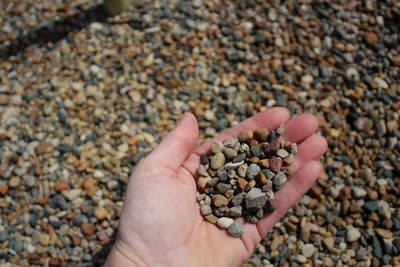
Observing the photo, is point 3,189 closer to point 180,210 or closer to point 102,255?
point 102,255

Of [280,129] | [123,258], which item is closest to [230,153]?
[280,129]

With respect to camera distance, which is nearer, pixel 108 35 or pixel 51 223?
pixel 51 223

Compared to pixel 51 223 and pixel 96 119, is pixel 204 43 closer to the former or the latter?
pixel 96 119

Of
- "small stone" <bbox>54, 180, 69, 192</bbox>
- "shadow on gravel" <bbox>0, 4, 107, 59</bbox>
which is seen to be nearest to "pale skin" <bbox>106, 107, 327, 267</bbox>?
"small stone" <bbox>54, 180, 69, 192</bbox>

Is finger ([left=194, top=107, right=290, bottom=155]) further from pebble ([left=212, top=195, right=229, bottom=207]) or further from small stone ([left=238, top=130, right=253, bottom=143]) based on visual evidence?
pebble ([left=212, top=195, right=229, bottom=207])

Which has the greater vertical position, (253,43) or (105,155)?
(253,43)

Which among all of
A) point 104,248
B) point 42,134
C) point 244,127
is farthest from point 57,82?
point 244,127

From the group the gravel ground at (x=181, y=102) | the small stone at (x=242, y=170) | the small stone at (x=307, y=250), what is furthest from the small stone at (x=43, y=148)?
the small stone at (x=307, y=250)

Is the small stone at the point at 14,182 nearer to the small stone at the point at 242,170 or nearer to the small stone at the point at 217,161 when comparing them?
the small stone at the point at 217,161
